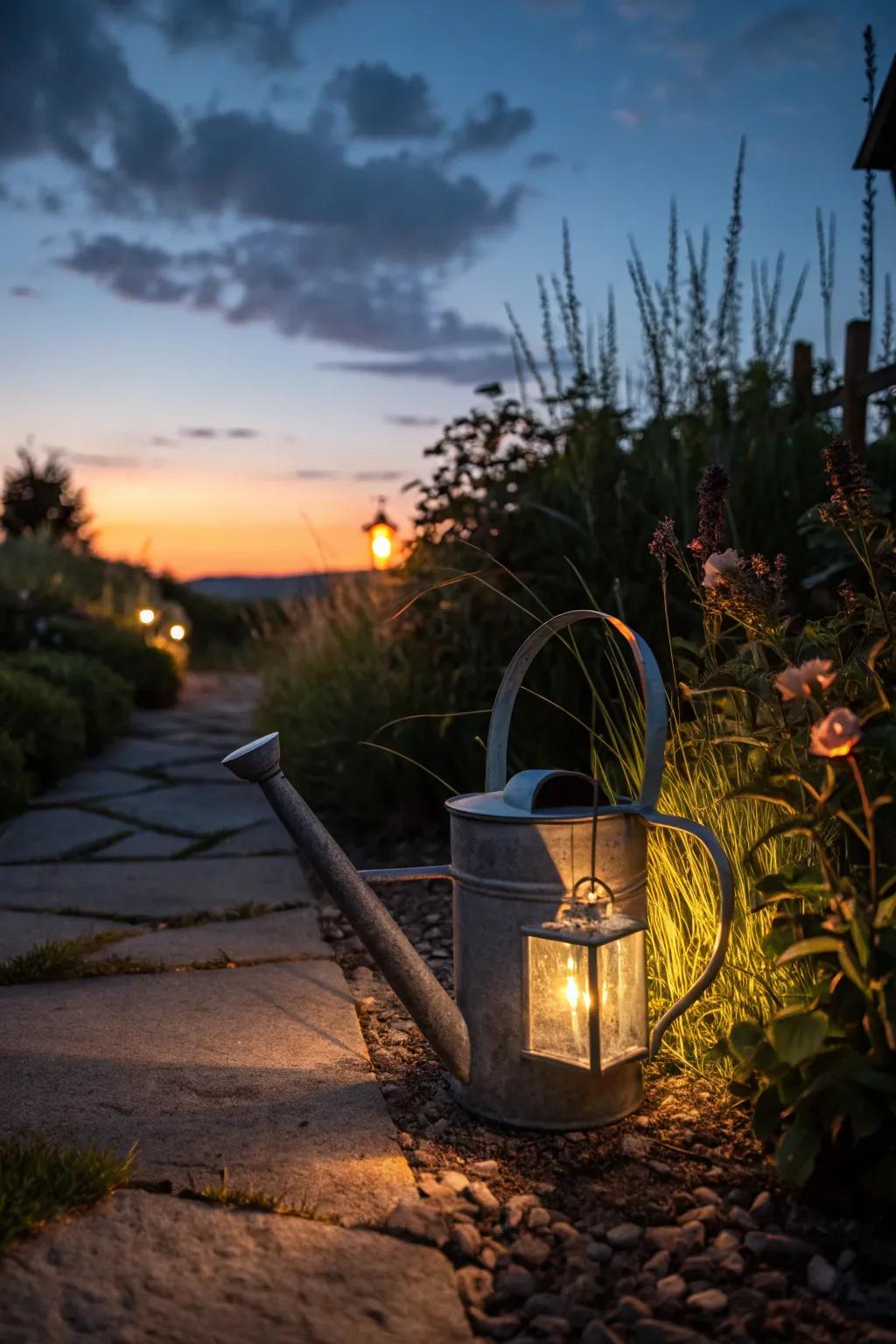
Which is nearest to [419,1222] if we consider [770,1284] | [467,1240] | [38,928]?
[467,1240]

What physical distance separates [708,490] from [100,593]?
11096mm

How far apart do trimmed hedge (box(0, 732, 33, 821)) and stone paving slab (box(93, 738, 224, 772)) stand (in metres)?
1.35

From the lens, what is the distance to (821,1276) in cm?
126

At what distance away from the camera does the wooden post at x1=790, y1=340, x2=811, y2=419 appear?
4363mm

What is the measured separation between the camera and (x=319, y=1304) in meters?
1.17

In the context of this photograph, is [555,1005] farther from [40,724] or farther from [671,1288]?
[40,724]

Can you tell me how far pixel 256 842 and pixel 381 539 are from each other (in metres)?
2.35

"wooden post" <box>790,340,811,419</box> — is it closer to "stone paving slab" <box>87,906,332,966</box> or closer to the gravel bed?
"stone paving slab" <box>87,906,332,966</box>

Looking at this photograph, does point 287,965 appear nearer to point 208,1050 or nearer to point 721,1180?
point 208,1050

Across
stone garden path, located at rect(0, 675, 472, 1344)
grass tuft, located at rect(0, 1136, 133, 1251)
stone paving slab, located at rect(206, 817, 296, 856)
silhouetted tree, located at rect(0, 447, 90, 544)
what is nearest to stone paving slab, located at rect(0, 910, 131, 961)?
stone garden path, located at rect(0, 675, 472, 1344)

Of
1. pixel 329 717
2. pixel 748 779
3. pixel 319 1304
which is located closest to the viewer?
pixel 319 1304

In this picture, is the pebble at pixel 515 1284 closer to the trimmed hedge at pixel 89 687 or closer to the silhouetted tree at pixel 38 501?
the trimmed hedge at pixel 89 687

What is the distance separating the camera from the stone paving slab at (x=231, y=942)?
2604 millimetres

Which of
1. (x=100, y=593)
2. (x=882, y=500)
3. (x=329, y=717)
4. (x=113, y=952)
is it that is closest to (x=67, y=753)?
(x=329, y=717)
